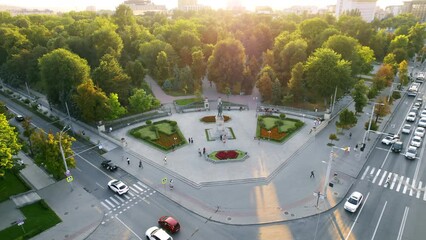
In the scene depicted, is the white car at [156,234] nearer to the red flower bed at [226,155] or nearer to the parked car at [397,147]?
the red flower bed at [226,155]

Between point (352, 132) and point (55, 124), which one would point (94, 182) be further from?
point (352, 132)

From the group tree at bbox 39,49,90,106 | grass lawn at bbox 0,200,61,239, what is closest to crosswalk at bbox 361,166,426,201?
grass lawn at bbox 0,200,61,239

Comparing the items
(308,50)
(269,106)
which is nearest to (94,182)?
(269,106)

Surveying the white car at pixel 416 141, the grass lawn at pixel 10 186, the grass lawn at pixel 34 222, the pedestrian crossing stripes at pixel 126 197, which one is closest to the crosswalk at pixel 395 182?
the white car at pixel 416 141

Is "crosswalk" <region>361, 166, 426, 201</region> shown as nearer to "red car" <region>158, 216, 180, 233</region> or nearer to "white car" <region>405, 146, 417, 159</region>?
"white car" <region>405, 146, 417, 159</region>

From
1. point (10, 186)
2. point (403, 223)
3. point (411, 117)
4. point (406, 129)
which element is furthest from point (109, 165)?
point (411, 117)

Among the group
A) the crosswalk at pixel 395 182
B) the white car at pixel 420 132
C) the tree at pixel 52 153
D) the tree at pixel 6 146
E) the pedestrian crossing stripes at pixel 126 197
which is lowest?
the crosswalk at pixel 395 182

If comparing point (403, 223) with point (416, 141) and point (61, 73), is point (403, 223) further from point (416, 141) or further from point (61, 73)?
point (61, 73)
